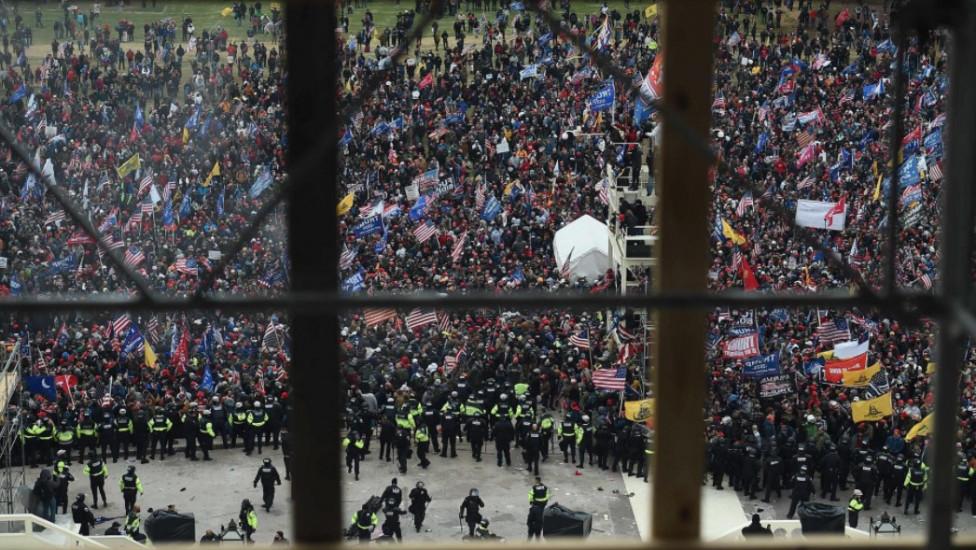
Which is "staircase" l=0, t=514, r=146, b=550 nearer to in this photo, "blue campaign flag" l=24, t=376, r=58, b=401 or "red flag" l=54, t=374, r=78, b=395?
"blue campaign flag" l=24, t=376, r=58, b=401

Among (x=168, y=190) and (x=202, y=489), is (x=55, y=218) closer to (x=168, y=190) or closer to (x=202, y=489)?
(x=168, y=190)

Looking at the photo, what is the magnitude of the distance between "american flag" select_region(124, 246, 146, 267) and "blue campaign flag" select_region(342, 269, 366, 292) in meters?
4.40

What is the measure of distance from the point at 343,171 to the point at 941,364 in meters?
33.6

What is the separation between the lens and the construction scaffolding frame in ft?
13.8

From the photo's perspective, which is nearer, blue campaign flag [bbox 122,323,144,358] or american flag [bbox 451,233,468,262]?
blue campaign flag [bbox 122,323,144,358]

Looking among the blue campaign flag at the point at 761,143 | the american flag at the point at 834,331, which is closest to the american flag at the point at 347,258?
the american flag at the point at 834,331

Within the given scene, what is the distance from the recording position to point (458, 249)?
30.3 metres

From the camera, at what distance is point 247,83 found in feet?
148

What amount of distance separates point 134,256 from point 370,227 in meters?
5.60

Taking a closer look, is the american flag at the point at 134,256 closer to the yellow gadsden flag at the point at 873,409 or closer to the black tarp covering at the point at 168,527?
the black tarp covering at the point at 168,527

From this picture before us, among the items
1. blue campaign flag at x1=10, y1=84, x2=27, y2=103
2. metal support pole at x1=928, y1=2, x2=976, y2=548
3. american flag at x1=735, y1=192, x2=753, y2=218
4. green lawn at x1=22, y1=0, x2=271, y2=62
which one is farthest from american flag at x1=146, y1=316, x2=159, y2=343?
green lawn at x1=22, y1=0, x2=271, y2=62

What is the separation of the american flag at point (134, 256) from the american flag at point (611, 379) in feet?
34.5

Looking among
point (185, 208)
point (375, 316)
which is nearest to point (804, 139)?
point (185, 208)

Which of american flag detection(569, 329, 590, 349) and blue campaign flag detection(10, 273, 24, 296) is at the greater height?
blue campaign flag detection(10, 273, 24, 296)
